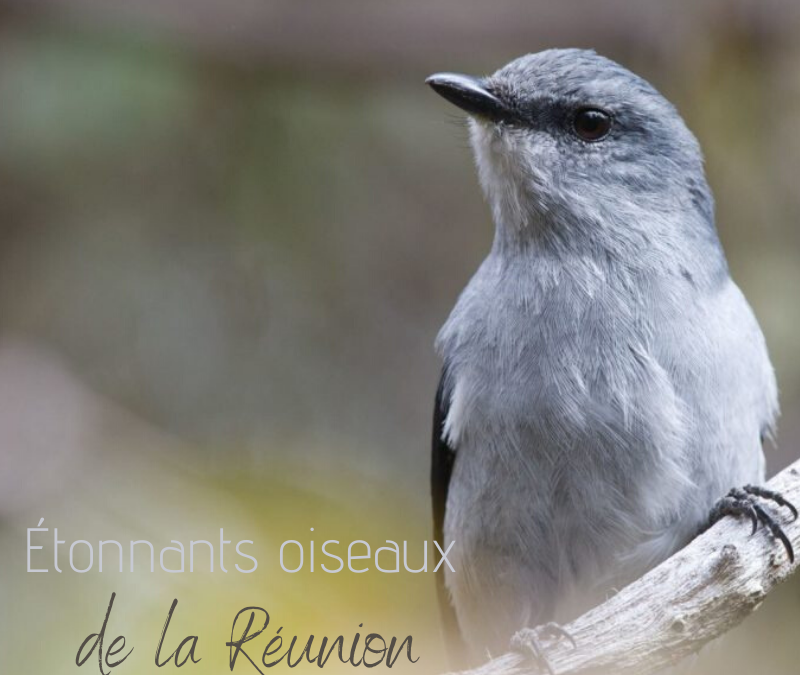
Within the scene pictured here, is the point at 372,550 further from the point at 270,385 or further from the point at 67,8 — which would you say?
the point at 67,8

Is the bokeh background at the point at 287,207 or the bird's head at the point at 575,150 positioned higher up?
the bokeh background at the point at 287,207

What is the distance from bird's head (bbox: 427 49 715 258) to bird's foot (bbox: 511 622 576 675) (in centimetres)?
108

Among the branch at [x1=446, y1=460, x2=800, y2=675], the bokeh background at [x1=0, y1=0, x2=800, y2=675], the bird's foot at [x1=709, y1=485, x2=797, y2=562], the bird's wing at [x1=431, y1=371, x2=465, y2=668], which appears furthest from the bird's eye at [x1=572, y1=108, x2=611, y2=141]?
the branch at [x1=446, y1=460, x2=800, y2=675]

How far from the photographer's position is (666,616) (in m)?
2.58

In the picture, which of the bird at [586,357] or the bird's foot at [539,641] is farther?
the bird at [586,357]

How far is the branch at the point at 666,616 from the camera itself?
101 inches

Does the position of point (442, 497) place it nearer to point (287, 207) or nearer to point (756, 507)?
point (756, 507)

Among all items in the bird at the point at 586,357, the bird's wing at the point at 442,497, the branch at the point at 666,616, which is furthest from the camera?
the bird's wing at the point at 442,497

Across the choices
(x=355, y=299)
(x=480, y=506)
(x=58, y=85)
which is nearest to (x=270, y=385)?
(x=355, y=299)

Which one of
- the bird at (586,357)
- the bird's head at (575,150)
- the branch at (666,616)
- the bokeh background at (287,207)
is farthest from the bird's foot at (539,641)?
the bird's head at (575,150)

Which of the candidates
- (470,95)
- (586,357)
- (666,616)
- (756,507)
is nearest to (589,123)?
(470,95)

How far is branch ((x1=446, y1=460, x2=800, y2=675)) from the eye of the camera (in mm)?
2564

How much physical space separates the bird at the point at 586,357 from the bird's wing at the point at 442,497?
0.15ft

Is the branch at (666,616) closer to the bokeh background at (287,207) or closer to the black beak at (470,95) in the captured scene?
the bokeh background at (287,207)
